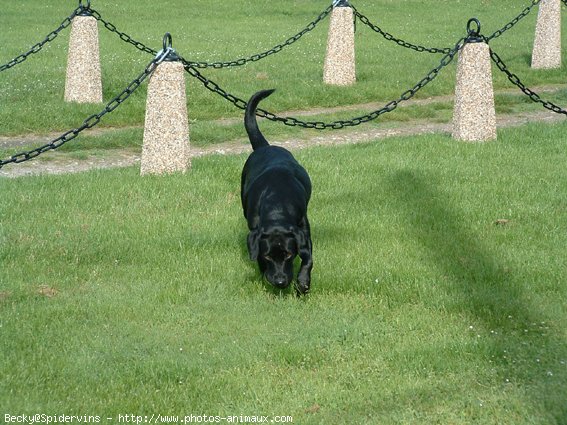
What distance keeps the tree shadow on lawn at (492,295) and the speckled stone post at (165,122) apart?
203 centimetres

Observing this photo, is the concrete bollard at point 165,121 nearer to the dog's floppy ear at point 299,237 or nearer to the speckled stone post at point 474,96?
the speckled stone post at point 474,96

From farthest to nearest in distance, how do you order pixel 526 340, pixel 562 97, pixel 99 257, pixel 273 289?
pixel 562 97 → pixel 99 257 → pixel 273 289 → pixel 526 340

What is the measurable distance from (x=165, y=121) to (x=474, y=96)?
3348mm

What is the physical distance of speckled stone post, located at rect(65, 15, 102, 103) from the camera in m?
12.8

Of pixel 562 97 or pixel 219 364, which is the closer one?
pixel 219 364

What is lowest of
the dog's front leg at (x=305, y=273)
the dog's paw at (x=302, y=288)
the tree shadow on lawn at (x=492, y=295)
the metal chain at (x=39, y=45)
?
the tree shadow on lawn at (x=492, y=295)

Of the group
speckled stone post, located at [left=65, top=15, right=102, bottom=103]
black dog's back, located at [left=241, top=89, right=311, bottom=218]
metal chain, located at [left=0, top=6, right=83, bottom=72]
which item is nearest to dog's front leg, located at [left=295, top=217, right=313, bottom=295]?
black dog's back, located at [left=241, top=89, right=311, bottom=218]

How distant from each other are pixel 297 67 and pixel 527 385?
38.4 feet

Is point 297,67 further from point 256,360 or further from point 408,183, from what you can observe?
point 256,360

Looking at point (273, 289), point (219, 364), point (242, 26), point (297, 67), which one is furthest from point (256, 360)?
point (242, 26)

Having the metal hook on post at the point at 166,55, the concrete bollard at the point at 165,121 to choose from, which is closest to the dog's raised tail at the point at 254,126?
the concrete bollard at the point at 165,121

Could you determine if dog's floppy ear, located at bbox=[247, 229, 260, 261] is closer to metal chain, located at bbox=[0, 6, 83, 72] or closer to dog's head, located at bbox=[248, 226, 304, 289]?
dog's head, located at bbox=[248, 226, 304, 289]

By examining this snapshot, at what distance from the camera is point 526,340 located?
18.6ft

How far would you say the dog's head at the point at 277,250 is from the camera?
20.2 ft
